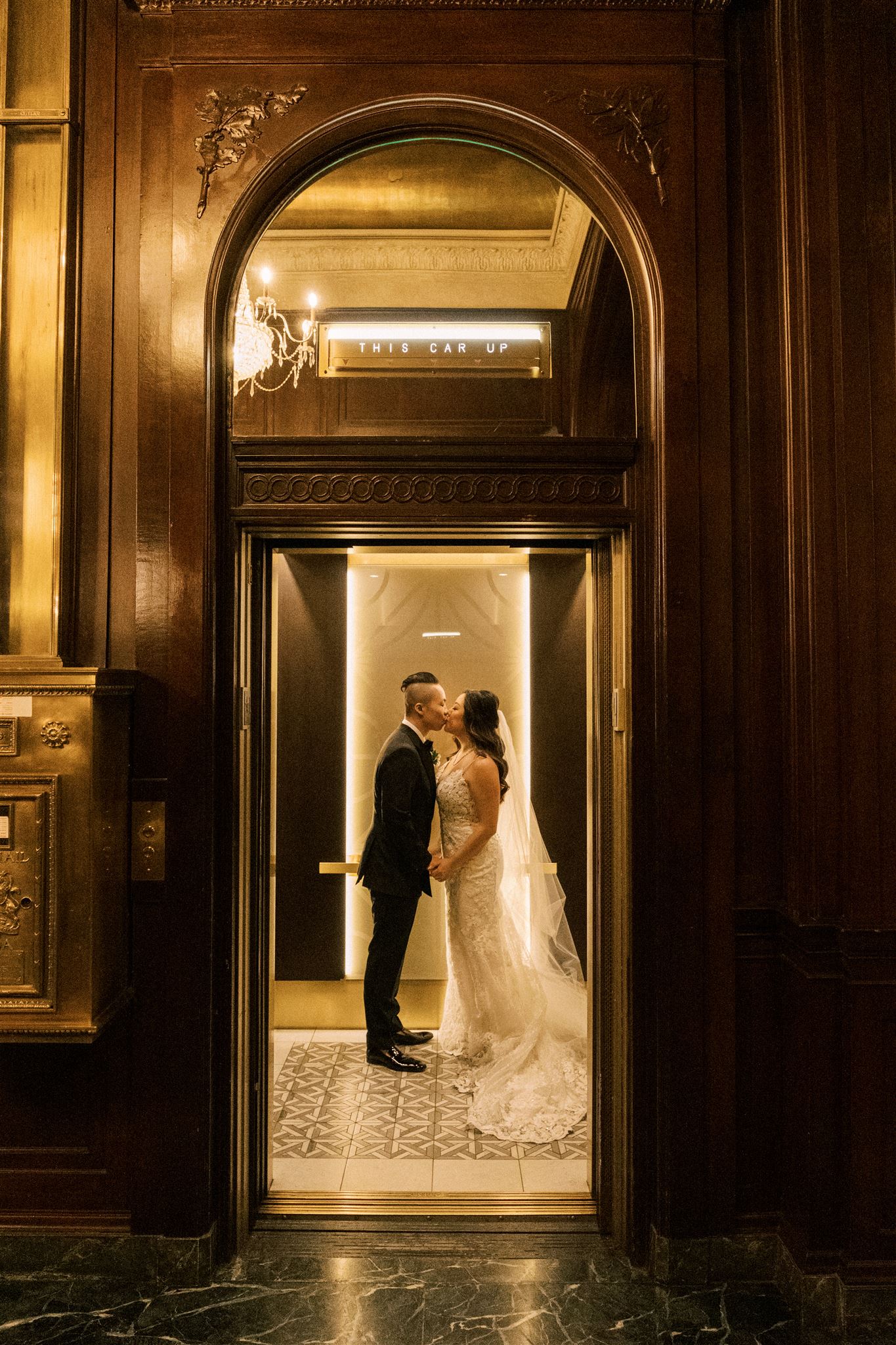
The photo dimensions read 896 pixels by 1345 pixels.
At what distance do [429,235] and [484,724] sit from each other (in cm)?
231

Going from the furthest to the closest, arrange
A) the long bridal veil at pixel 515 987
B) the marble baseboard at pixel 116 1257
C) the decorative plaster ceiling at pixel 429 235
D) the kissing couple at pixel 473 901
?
the kissing couple at pixel 473 901 → the long bridal veil at pixel 515 987 → the decorative plaster ceiling at pixel 429 235 → the marble baseboard at pixel 116 1257

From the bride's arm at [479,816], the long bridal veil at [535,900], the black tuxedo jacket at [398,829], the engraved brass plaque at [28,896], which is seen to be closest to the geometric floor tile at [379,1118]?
the long bridal veil at [535,900]

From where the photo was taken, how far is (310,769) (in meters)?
4.84

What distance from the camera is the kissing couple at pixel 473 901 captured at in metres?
4.22

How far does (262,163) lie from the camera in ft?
9.12

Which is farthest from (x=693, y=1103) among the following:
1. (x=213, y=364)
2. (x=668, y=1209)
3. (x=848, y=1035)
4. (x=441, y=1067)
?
(x=213, y=364)

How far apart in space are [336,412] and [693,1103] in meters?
2.56

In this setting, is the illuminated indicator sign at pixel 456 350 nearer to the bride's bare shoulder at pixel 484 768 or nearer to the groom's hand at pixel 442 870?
the bride's bare shoulder at pixel 484 768

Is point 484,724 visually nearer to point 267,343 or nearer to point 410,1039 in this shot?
point 410,1039

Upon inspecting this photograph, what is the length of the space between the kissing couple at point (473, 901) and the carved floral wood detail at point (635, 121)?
2.50 metres

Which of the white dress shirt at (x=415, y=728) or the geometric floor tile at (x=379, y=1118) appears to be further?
the white dress shirt at (x=415, y=728)

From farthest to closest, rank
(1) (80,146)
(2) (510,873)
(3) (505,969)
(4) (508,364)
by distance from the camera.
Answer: (2) (510,873)
(3) (505,969)
(4) (508,364)
(1) (80,146)

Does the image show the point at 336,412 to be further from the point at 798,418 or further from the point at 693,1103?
the point at 693,1103

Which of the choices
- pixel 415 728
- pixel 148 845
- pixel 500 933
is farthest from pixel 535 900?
pixel 148 845
